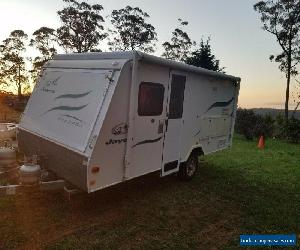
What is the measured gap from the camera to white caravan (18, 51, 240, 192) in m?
5.73

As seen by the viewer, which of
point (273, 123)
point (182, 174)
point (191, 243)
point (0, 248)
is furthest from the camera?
point (273, 123)

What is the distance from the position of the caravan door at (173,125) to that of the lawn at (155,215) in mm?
762

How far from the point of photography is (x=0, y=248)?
4.98 metres

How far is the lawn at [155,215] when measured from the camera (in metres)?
5.48

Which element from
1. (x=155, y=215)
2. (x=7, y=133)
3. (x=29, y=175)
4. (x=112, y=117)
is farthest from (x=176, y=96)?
(x=7, y=133)

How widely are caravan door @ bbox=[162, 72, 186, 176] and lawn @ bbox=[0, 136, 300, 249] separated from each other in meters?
0.76

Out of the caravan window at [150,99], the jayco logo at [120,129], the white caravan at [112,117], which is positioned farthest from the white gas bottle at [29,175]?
the caravan window at [150,99]

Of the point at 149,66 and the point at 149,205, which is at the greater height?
the point at 149,66

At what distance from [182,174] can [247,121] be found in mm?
15024

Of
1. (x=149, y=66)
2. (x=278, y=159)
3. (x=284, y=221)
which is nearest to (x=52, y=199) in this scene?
(x=149, y=66)

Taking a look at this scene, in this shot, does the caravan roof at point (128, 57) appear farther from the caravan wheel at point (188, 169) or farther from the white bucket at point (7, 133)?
the white bucket at point (7, 133)

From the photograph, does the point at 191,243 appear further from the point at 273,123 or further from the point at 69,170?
the point at 273,123

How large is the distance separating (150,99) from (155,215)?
2408mm

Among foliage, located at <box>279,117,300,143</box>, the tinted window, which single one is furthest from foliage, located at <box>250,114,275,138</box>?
the tinted window
